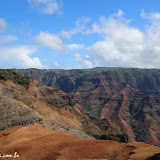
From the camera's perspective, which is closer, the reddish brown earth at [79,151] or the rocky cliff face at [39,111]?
the reddish brown earth at [79,151]

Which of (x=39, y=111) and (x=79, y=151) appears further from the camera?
(x=39, y=111)

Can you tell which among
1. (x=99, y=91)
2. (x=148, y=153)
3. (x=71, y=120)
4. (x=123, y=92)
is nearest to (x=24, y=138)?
(x=148, y=153)

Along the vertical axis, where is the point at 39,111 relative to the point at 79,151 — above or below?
above

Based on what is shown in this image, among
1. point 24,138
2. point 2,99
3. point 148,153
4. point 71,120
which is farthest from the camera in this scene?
point 71,120

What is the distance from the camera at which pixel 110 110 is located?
14975 cm

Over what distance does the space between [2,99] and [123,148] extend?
29.5 m

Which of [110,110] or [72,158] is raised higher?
[72,158]

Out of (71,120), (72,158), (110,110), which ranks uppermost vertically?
(72,158)

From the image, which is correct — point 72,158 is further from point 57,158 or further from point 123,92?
point 123,92

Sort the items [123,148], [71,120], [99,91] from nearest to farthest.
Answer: [123,148] → [71,120] → [99,91]


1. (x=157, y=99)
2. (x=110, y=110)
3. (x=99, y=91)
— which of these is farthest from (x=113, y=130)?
(x=99, y=91)

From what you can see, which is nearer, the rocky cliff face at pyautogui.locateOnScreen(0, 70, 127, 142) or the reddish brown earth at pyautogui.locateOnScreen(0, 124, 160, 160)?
the reddish brown earth at pyautogui.locateOnScreen(0, 124, 160, 160)

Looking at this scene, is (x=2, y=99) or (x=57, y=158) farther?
(x=2, y=99)

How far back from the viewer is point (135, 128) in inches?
4756
